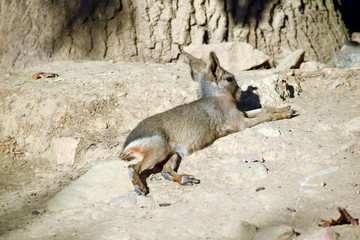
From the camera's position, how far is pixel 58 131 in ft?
17.6

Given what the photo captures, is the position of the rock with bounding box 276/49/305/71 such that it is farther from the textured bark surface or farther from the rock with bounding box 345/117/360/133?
the rock with bounding box 345/117/360/133

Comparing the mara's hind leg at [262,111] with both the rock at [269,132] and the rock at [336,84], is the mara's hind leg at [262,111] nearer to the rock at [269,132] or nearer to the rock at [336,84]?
the rock at [269,132]

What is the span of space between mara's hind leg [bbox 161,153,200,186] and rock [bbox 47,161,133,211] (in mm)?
408

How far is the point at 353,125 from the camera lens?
4.27 meters

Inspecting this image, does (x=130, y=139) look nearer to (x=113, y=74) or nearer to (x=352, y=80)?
(x=113, y=74)

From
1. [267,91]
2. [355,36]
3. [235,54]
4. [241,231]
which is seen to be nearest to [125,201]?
[241,231]

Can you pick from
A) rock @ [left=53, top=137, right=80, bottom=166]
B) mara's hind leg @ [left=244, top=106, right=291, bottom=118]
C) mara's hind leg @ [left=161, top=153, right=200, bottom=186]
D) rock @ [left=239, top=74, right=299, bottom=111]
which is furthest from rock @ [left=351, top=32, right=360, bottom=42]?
rock @ [left=53, top=137, right=80, bottom=166]

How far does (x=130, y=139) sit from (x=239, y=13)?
3.20 meters

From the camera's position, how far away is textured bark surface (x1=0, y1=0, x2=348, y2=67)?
6.55 meters

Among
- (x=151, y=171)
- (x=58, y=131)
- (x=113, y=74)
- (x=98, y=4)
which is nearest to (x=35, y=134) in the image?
(x=58, y=131)

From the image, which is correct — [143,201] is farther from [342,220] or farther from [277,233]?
[342,220]

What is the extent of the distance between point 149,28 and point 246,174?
11.5ft

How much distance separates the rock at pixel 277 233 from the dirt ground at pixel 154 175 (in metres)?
0.12

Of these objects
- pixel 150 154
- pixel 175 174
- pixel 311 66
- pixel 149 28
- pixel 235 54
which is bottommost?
pixel 175 174
